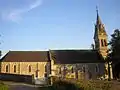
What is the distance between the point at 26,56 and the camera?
71875 millimetres

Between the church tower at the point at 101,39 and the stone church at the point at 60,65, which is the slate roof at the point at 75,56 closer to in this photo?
the stone church at the point at 60,65

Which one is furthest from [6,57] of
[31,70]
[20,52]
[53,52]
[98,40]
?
[98,40]

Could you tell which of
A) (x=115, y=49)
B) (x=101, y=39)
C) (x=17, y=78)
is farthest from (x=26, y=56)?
(x=115, y=49)

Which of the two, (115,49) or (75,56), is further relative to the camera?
(75,56)

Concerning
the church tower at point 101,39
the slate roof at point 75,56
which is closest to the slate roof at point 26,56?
the slate roof at point 75,56

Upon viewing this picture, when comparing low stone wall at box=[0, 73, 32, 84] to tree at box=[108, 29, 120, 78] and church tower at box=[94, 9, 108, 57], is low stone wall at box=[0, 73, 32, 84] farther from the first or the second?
church tower at box=[94, 9, 108, 57]

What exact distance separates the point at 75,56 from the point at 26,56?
16993mm

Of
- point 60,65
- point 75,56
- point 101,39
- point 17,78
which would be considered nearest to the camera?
point 17,78

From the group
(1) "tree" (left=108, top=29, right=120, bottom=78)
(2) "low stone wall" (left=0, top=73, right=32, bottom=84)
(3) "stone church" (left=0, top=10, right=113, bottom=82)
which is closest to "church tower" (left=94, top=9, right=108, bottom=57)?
(3) "stone church" (left=0, top=10, right=113, bottom=82)

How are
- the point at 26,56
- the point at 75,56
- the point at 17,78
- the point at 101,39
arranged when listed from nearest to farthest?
the point at 17,78
the point at 101,39
the point at 26,56
the point at 75,56

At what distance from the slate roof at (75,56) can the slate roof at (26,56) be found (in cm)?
325

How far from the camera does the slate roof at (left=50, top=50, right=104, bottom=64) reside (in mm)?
70125

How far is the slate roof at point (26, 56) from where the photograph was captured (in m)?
70.1

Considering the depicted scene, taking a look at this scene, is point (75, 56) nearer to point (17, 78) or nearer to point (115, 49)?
point (115, 49)
